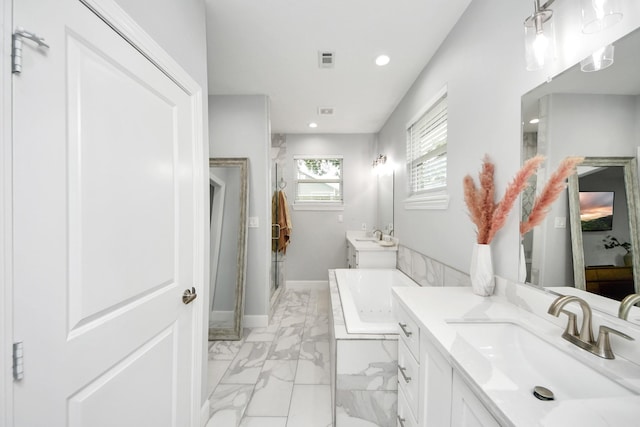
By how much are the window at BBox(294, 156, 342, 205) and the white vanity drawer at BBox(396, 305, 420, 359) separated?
301 centimetres

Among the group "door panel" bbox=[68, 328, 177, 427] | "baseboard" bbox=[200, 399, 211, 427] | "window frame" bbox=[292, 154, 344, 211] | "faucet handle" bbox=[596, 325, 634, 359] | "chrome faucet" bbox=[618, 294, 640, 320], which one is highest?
"window frame" bbox=[292, 154, 344, 211]

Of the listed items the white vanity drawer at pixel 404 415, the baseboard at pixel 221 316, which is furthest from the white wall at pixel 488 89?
the baseboard at pixel 221 316

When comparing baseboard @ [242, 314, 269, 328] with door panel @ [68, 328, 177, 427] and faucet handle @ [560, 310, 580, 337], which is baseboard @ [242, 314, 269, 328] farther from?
faucet handle @ [560, 310, 580, 337]

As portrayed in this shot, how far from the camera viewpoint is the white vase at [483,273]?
1260 millimetres

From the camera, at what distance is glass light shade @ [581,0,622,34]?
0.74 m

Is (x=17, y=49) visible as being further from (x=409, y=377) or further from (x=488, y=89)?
(x=488, y=89)

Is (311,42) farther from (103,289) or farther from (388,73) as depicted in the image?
(103,289)

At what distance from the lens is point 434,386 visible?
0.89 metres

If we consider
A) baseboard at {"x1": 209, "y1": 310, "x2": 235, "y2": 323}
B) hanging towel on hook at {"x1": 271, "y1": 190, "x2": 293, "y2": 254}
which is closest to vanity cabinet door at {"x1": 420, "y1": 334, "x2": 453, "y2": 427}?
baseboard at {"x1": 209, "y1": 310, "x2": 235, "y2": 323}

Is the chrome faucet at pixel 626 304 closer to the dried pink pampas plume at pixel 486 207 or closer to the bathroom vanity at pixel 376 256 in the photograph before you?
the dried pink pampas plume at pixel 486 207

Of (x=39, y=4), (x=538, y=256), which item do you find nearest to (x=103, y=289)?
(x=39, y=4)

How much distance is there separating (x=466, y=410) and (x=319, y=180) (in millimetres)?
3718

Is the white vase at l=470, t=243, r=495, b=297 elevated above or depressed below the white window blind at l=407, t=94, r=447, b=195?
below

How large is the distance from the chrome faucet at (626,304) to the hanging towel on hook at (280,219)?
3.38 metres
